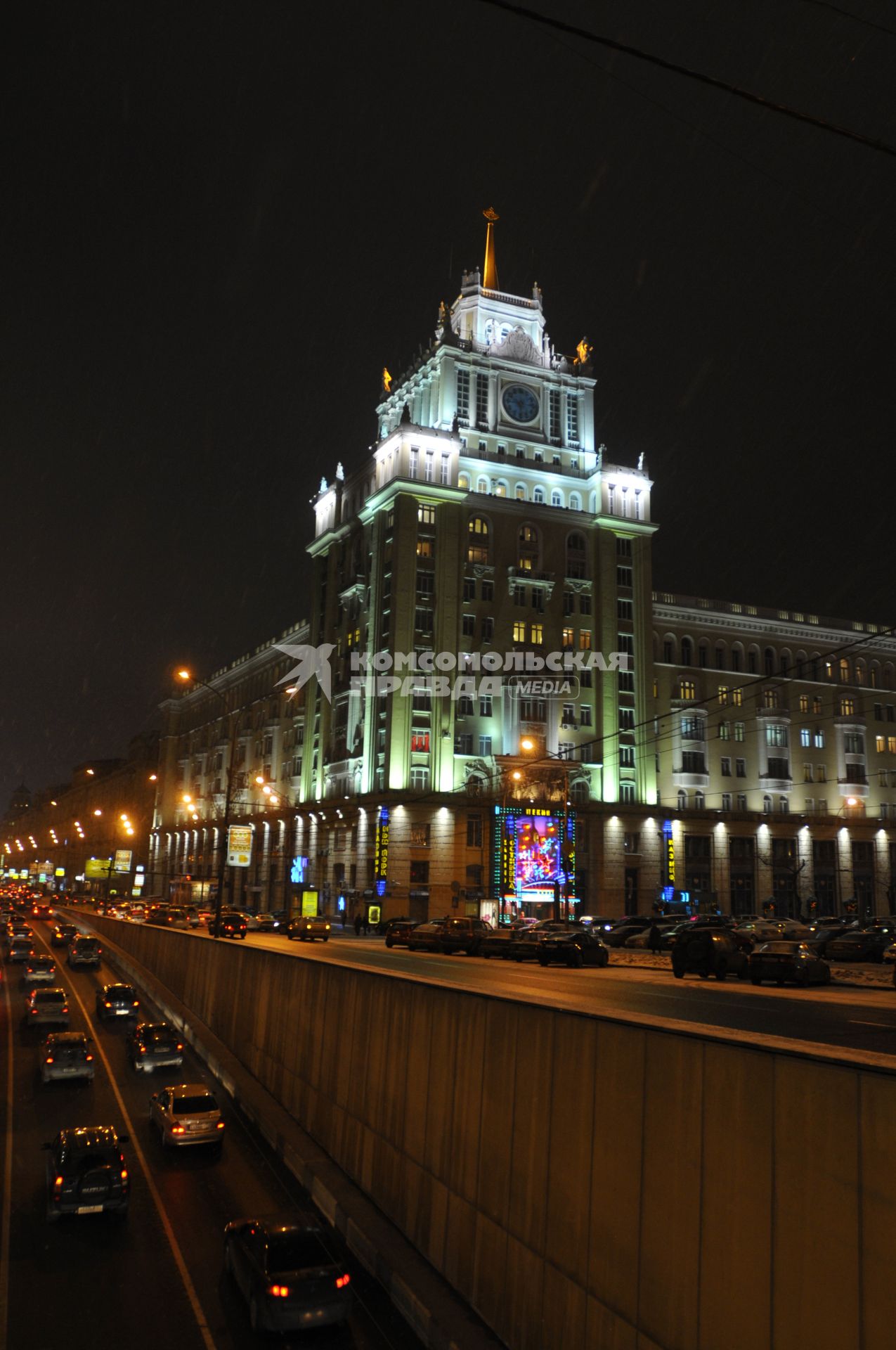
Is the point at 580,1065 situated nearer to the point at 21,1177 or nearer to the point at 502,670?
the point at 21,1177

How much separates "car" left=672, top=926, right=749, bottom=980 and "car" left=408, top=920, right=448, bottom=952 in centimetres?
1472

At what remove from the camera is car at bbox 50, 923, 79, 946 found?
69.0m

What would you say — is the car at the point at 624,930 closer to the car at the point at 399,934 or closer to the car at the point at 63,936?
the car at the point at 399,934

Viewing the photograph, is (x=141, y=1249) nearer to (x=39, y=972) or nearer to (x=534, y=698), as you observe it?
(x=39, y=972)

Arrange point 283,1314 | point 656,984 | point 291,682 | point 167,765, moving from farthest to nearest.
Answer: point 167,765, point 291,682, point 656,984, point 283,1314

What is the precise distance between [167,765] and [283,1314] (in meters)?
128

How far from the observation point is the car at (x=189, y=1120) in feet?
71.5

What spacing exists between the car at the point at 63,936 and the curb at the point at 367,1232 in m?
46.3

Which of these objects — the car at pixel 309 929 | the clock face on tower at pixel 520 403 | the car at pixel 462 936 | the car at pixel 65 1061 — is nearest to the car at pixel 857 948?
the car at pixel 462 936

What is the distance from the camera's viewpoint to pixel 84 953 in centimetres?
5762

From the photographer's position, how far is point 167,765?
13575 centimetres

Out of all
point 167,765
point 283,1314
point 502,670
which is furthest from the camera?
point 167,765

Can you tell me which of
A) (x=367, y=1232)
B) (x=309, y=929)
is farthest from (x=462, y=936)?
(x=367, y=1232)

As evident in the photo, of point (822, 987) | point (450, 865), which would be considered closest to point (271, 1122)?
point (822, 987)
